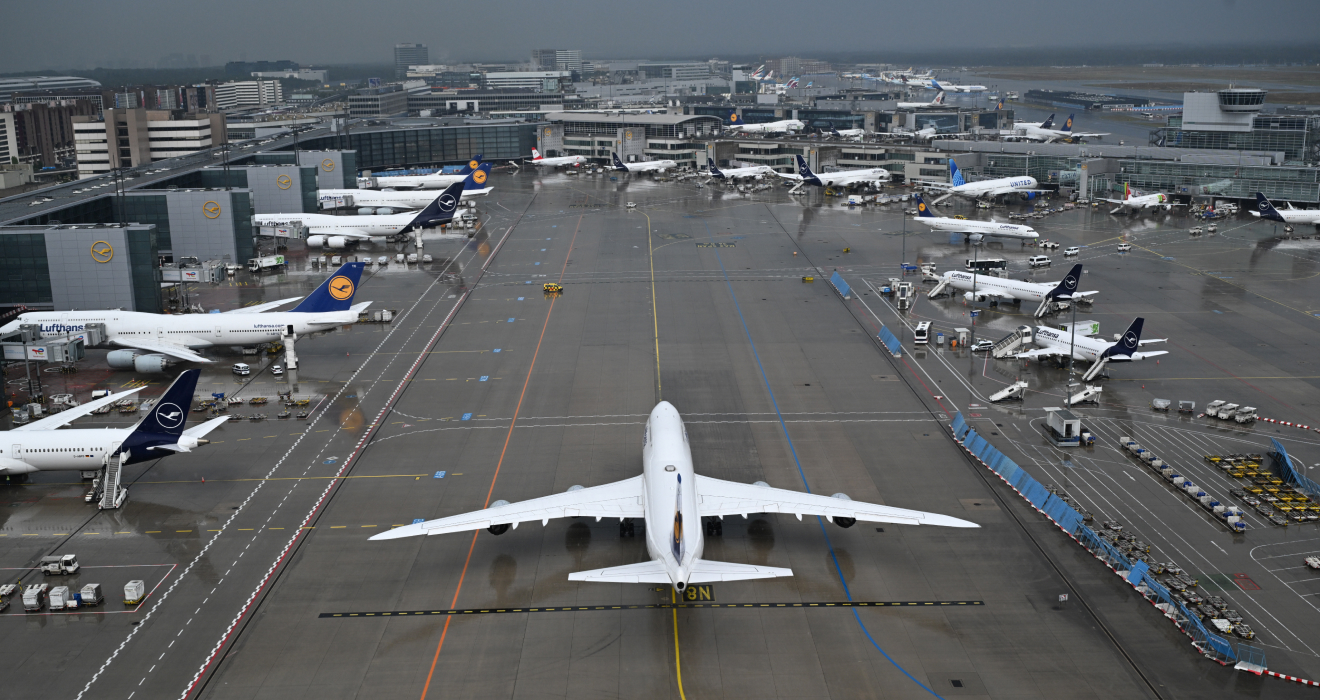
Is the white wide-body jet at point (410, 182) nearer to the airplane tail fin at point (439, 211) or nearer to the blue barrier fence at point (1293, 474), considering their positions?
the airplane tail fin at point (439, 211)

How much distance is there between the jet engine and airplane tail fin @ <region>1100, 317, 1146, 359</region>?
6783cm

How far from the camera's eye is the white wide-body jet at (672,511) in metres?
38.3

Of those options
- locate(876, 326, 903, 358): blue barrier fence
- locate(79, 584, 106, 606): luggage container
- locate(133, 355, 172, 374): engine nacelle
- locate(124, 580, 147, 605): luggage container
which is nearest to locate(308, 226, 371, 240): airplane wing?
locate(133, 355, 172, 374): engine nacelle

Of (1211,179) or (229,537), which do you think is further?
(1211,179)

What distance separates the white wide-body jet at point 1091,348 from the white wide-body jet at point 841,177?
9715 cm

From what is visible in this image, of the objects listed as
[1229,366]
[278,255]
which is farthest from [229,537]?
[278,255]

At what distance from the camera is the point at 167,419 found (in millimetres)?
53000

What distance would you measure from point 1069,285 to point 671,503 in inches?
2366

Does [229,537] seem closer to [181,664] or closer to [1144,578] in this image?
[181,664]

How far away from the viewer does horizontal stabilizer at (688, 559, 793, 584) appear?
3700cm

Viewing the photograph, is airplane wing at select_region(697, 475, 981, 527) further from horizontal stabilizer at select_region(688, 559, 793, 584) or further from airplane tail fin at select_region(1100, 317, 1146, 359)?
airplane tail fin at select_region(1100, 317, 1146, 359)

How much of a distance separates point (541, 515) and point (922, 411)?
3039 cm

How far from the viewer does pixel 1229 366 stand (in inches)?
2943

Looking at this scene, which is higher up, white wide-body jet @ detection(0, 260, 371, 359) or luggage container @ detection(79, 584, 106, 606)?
white wide-body jet @ detection(0, 260, 371, 359)
